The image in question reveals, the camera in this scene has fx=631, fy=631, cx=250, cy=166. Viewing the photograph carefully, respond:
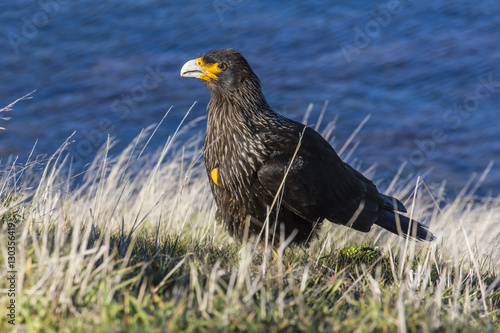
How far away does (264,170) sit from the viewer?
4359 mm

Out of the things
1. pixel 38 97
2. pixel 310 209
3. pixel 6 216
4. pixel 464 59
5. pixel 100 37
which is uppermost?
pixel 100 37

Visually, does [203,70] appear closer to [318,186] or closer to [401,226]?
[318,186]

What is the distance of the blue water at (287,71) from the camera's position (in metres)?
11.0

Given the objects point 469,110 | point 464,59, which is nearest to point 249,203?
point 469,110

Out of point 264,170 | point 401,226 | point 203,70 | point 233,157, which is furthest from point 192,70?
point 401,226

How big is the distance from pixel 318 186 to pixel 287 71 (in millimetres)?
8751

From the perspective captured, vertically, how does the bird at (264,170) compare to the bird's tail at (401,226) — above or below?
above

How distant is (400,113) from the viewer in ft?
38.1

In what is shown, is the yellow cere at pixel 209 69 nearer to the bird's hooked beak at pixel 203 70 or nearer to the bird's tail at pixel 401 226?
the bird's hooked beak at pixel 203 70

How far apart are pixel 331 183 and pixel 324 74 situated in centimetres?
846

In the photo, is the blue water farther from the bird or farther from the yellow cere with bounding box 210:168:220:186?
the yellow cere with bounding box 210:168:220:186

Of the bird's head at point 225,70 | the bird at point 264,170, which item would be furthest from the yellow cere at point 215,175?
the bird's head at point 225,70

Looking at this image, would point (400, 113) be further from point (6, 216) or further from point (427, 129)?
point (6, 216)

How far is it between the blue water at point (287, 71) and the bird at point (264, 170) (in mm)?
5097
